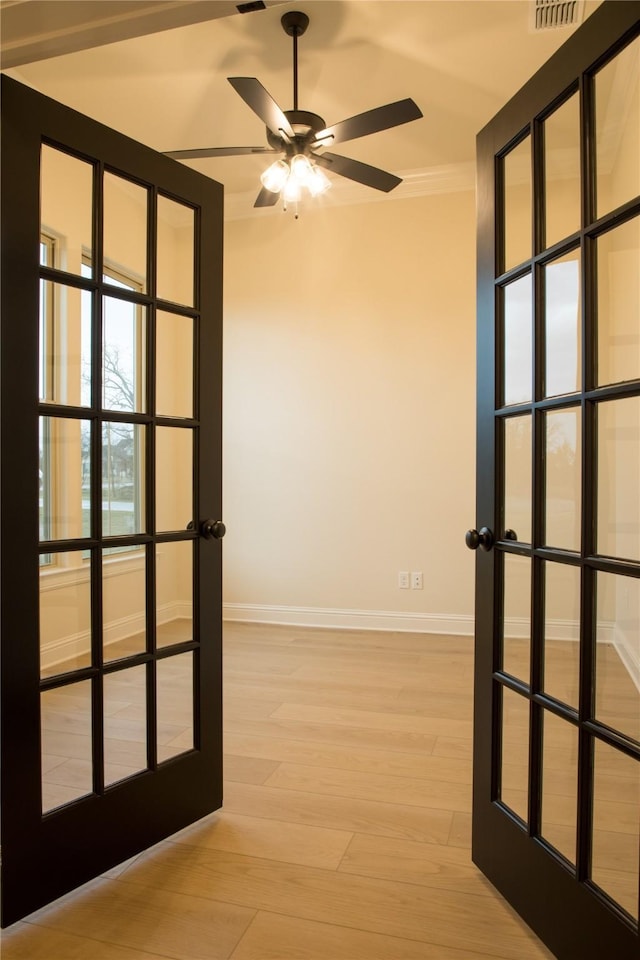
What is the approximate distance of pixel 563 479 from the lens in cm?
145

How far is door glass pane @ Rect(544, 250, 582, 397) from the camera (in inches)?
54.7

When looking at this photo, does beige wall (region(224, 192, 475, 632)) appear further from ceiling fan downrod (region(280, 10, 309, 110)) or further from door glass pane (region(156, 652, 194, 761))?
door glass pane (region(156, 652, 194, 761))

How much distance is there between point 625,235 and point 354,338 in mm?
3271

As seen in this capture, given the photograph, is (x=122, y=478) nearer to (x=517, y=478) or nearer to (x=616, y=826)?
(x=517, y=478)

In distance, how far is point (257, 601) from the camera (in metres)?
4.66

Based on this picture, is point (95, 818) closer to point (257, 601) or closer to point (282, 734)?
point (282, 734)

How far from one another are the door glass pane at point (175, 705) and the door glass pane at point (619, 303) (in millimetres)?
1417

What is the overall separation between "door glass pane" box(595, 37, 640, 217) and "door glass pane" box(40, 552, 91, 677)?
153 centimetres

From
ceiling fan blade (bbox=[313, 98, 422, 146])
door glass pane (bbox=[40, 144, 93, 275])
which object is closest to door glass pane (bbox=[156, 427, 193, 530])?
door glass pane (bbox=[40, 144, 93, 275])

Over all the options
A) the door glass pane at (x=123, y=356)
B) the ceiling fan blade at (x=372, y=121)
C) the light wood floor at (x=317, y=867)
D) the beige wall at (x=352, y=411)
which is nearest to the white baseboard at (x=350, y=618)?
the beige wall at (x=352, y=411)

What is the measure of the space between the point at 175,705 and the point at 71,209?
1453mm

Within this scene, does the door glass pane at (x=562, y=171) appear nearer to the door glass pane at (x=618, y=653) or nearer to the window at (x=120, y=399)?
the door glass pane at (x=618, y=653)

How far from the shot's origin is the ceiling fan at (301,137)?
2.43 m

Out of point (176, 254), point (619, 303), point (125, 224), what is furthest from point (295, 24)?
point (619, 303)
